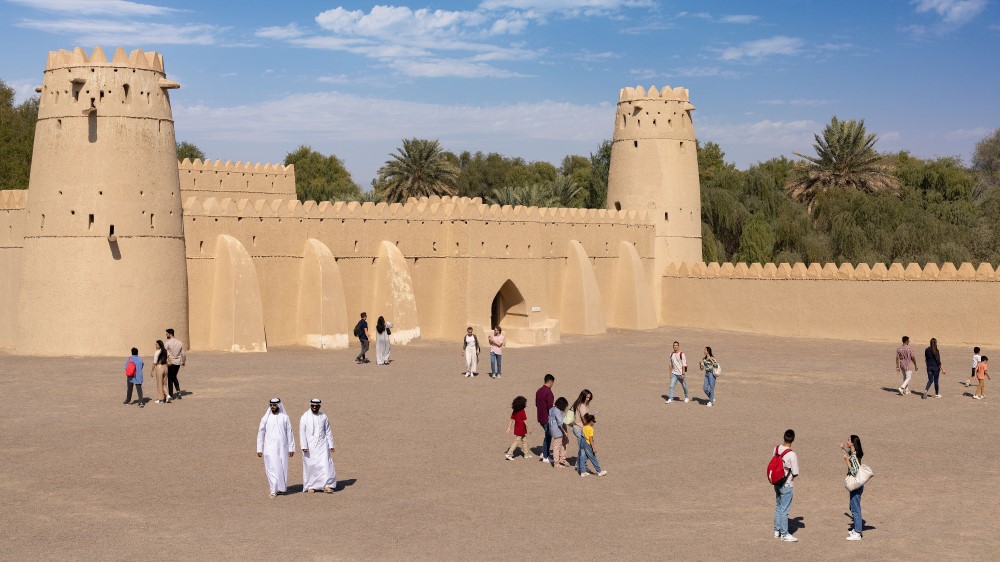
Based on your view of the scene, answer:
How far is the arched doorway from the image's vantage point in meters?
34.3

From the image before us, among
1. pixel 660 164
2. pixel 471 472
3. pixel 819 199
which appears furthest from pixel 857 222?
pixel 471 472

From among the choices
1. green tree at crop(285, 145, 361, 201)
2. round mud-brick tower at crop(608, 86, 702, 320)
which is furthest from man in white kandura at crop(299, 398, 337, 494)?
green tree at crop(285, 145, 361, 201)

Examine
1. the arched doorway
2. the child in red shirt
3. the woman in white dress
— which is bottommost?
the child in red shirt

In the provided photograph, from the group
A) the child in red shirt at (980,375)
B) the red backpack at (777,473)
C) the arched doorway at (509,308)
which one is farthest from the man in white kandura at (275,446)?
the arched doorway at (509,308)

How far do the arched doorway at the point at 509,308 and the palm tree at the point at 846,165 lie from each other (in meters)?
22.1

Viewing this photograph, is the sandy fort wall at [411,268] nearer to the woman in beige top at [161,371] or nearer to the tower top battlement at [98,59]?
the tower top battlement at [98,59]

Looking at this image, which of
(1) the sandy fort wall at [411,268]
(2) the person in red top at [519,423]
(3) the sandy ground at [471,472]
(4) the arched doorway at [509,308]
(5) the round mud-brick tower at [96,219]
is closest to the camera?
(3) the sandy ground at [471,472]

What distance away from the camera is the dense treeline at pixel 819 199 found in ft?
146

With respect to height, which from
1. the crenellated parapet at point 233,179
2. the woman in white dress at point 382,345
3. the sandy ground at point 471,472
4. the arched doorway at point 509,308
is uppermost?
the crenellated parapet at point 233,179

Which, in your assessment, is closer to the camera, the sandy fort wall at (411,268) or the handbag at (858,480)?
the handbag at (858,480)

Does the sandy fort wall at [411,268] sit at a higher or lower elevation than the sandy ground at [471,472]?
higher

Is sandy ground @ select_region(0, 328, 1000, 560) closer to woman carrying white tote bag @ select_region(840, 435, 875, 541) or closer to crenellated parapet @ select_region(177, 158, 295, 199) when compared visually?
woman carrying white tote bag @ select_region(840, 435, 875, 541)

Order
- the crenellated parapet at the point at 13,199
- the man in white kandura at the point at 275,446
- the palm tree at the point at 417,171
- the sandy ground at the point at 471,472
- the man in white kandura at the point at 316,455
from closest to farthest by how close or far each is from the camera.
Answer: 1. the sandy ground at the point at 471,472
2. the man in white kandura at the point at 275,446
3. the man in white kandura at the point at 316,455
4. the crenellated parapet at the point at 13,199
5. the palm tree at the point at 417,171

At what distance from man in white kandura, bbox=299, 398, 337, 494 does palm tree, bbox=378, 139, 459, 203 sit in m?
46.6
